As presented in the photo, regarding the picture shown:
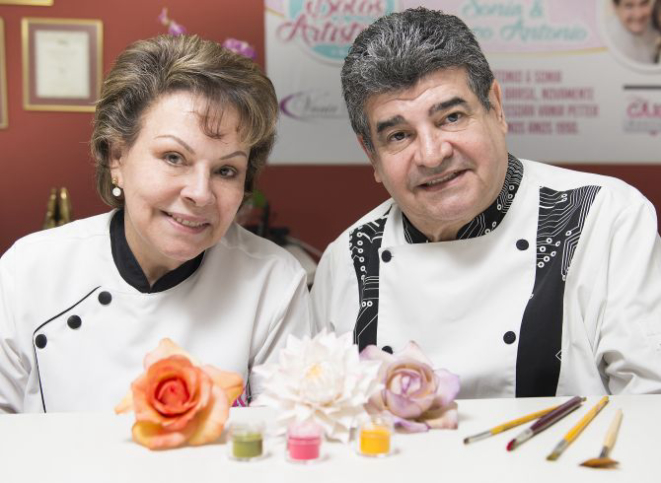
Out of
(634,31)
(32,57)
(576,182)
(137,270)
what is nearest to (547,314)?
(576,182)

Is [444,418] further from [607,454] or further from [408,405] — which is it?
[607,454]

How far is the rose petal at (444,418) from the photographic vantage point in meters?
1.10

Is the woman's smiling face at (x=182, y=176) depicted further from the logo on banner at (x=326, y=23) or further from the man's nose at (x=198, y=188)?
the logo on banner at (x=326, y=23)

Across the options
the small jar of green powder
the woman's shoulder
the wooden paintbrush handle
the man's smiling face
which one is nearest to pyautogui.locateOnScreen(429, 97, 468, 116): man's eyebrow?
the man's smiling face

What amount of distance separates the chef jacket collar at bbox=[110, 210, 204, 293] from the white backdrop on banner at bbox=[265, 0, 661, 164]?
1.67 m

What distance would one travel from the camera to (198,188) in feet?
4.83

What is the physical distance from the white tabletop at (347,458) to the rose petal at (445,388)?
0.14 ft

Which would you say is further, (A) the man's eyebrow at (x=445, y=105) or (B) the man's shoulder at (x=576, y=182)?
(B) the man's shoulder at (x=576, y=182)

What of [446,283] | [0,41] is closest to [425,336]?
[446,283]

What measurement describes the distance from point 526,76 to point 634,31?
525 millimetres

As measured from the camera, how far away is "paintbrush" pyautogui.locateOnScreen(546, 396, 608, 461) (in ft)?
3.22

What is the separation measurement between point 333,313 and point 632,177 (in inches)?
84.4

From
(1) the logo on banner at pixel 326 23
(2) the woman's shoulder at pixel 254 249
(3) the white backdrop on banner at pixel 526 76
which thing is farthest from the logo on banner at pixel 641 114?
(2) the woman's shoulder at pixel 254 249

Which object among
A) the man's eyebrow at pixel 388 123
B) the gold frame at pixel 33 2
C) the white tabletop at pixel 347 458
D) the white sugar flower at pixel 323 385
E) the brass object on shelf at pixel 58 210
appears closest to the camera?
the white tabletop at pixel 347 458
